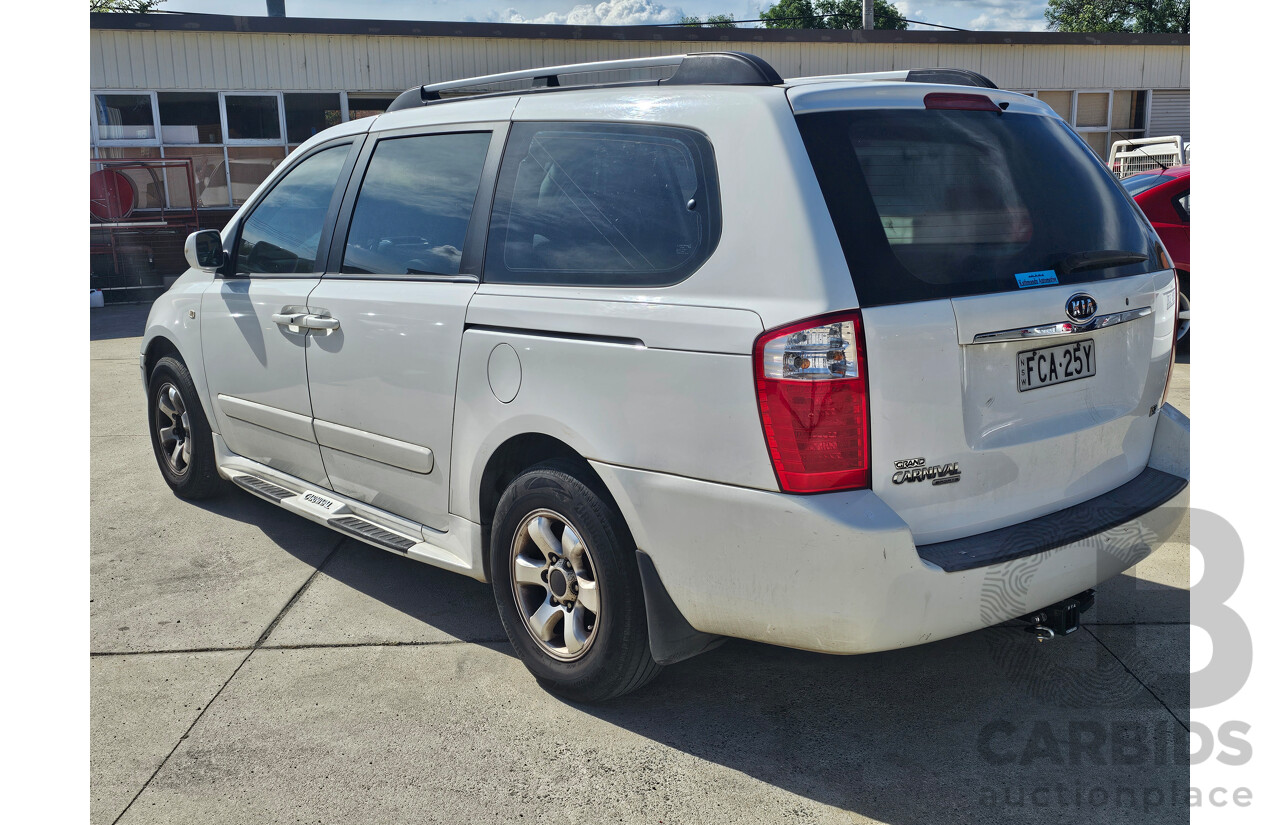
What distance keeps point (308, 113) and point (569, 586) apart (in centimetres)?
1642

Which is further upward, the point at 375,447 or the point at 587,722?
the point at 375,447

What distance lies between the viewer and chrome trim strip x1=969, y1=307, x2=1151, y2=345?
2582 mm

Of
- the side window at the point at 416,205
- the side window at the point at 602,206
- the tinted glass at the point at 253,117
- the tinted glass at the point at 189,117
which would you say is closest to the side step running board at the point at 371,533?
the side window at the point at 416,205

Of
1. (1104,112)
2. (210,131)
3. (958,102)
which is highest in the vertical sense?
(1104,112)

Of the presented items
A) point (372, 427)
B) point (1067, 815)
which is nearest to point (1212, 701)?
point (1067, 815)

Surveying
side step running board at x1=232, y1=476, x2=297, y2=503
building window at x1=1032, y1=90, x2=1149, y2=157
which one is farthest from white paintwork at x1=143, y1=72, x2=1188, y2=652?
building window at x1=1032, y1=90, x2=1149, y2=157

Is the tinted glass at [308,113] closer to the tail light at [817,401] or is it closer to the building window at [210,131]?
the building window at [210,131]

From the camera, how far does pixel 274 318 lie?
13.5ft

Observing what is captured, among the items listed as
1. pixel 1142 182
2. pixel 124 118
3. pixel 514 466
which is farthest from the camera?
pixel 124 118

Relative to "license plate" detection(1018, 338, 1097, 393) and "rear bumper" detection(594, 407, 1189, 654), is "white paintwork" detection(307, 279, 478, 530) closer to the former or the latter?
"rear bumper" detection(594, 407, 1189, 654)

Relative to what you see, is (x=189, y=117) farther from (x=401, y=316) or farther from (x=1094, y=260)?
(x=1094, y=260)

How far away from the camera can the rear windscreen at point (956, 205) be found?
253cm

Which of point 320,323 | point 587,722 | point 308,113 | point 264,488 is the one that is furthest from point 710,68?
point 308,113

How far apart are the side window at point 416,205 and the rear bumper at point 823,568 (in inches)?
46.0
